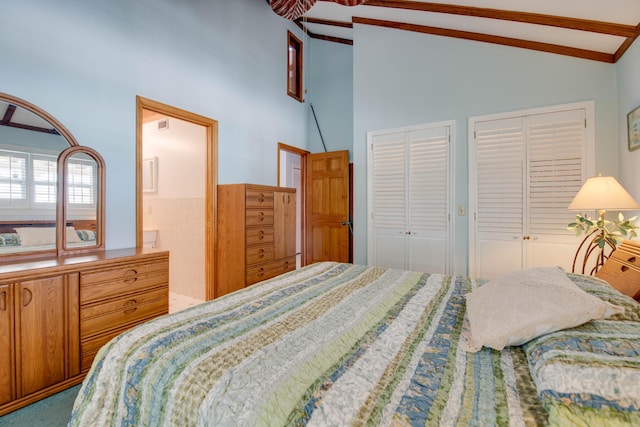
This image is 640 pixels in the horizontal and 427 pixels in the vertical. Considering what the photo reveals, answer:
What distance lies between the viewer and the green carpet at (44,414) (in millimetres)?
1568

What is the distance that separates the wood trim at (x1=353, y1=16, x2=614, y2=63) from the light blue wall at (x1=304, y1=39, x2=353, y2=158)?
1.01 metres

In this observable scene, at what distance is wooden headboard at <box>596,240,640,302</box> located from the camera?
1.56 m

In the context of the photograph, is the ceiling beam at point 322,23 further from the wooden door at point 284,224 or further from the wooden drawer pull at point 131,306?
the wooden drawer pull at point 131,306

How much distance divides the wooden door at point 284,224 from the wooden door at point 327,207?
836 mm

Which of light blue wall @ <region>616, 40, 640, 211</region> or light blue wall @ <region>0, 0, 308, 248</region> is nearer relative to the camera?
light blue wall @ <region>0, 0, 308, 248</region>

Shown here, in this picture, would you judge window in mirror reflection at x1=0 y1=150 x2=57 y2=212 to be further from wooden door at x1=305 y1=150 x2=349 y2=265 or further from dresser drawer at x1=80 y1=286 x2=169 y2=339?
wooden door at x1=305 y1=150 x2=349 y2=265

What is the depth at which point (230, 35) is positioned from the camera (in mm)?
3520

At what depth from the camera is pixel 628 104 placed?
2.32 m

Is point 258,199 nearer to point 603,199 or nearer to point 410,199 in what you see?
point 410,199

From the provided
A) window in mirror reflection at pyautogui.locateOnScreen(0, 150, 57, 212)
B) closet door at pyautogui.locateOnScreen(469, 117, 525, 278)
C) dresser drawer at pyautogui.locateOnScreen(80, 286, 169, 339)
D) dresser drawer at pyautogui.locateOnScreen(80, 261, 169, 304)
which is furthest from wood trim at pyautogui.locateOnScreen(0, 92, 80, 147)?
closet door at pyautogui.locateOnScreen(469, 117, 525, 278)

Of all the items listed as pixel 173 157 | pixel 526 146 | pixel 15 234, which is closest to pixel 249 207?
pixel 173 157

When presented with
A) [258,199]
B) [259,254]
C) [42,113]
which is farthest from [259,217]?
[42,113]

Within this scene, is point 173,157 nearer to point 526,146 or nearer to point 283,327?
point 283,327

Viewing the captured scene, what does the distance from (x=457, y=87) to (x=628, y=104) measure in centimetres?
140
